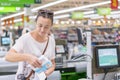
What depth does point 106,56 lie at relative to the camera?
3.30 metres

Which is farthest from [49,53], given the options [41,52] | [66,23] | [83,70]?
[66,23]

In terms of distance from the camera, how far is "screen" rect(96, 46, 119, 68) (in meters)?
3.29

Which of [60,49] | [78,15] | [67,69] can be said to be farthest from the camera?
[78,15]

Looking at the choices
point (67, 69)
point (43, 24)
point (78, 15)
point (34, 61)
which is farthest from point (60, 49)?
point (78, 15)

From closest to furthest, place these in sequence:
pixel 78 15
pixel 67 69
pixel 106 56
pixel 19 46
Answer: pixel 19 46 < pixel 106 56 < pixel 67 69 < pixel 78 15

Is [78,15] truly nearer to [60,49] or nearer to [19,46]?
[60,49]

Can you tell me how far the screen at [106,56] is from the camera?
329 centimetres

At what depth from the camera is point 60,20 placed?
33125 mm

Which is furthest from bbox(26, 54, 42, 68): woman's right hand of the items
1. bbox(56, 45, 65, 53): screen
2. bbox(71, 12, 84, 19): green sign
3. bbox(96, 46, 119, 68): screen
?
bbox(71, 12, 84, 19): green sign

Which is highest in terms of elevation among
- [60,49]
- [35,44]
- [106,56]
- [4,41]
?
[35,44]

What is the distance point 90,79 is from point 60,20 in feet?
98.5

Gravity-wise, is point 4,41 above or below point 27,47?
below

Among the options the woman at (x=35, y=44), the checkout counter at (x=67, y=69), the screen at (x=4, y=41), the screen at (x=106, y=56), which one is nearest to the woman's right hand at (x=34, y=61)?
the woman at (x=35, y=44)

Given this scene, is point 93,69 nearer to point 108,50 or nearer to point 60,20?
point 108,50
